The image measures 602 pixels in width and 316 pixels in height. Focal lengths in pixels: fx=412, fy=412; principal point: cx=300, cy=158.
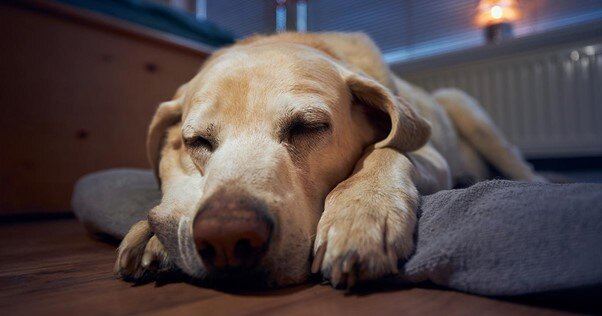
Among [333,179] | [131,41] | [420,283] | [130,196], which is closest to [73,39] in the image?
[131,41]

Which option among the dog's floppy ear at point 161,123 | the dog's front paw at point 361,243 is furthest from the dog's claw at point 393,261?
the dog's floppy ear at point 161,123

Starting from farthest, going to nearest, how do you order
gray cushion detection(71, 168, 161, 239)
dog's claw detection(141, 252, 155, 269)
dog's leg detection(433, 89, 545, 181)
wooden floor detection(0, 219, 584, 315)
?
dog's leg detection(433, 89, 545, 181), gray cushion detection(71, 168, 161, 239), dog's claw detection(141, 252, 155, 269), wooden floor detection(0, 219, 584, 315)

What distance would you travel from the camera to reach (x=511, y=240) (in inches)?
33.2

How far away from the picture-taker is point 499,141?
9.36 feet

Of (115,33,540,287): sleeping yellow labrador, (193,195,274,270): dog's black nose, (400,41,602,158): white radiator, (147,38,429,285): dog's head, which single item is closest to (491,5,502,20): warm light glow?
(400,41,602,158): white radiator

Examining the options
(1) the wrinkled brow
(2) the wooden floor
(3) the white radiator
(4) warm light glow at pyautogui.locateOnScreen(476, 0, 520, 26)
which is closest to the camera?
(2) the wooden floor

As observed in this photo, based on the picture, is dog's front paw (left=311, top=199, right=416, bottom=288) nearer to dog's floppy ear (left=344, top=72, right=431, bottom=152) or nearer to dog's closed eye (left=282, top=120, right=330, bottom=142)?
dog's closed eye (left=282, top=120, right=330, bottom=142)

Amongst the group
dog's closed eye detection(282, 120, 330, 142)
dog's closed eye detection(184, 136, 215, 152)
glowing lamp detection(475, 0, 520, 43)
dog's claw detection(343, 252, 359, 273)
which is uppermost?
glowing lamp detection(475, 0, 520, 43)

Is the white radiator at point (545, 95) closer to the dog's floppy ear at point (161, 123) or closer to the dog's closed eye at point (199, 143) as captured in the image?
the dog's floppy ear at point (161, 123)

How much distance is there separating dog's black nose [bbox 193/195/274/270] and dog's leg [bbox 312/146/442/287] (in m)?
0.15

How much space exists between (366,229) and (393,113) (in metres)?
0.59

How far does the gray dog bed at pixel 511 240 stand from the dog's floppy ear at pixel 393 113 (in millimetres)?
324

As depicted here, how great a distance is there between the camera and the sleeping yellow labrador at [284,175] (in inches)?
33.1

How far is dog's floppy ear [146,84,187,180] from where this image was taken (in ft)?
5.30
